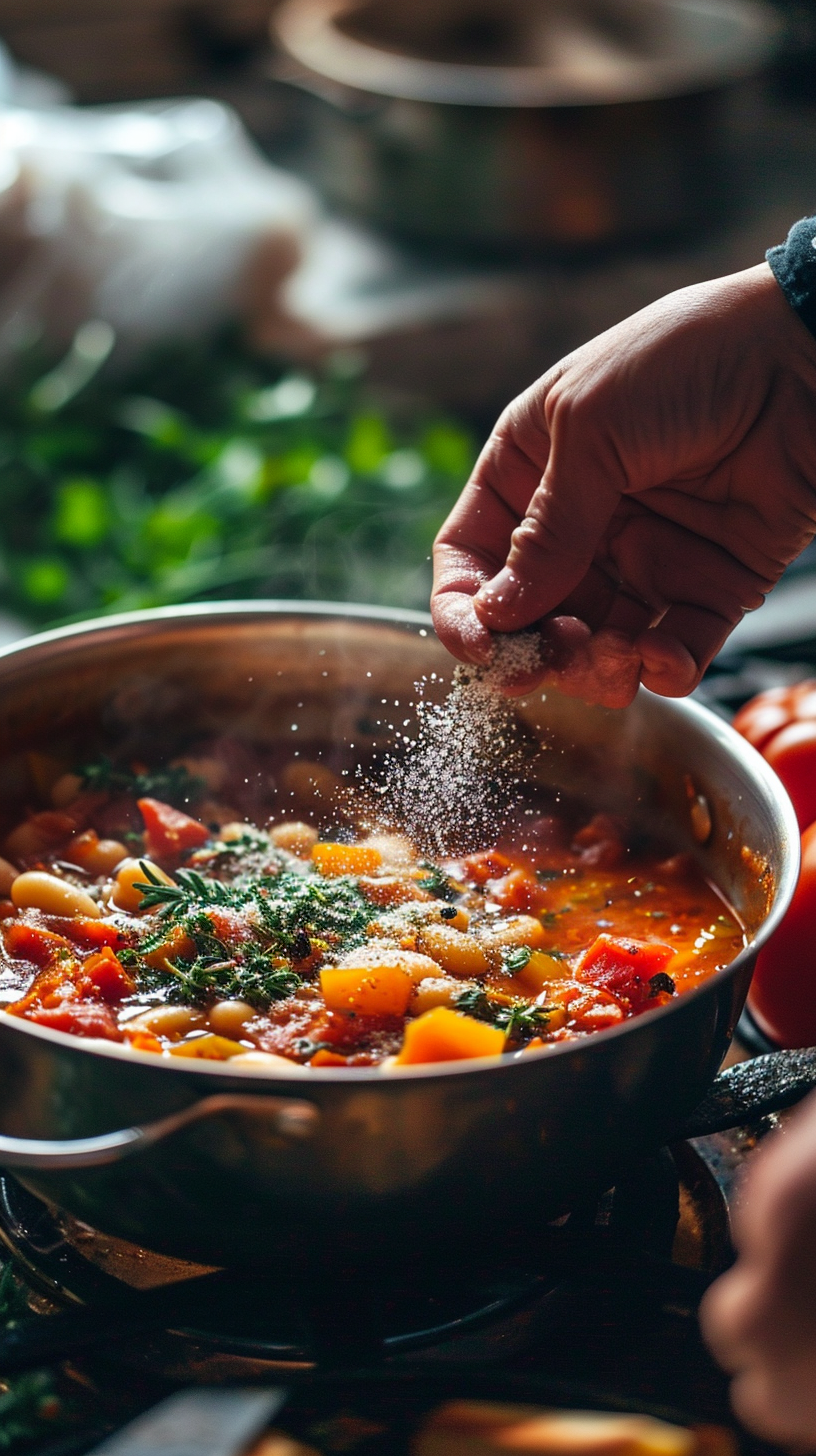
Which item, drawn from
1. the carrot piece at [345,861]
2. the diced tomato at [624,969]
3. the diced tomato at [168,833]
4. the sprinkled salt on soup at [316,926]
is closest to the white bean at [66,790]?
the sprinkled salt on soup at [316,926]

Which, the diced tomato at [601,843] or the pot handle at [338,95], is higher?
the pot handle at [338,95]

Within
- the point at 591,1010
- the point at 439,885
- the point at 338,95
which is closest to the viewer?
the point at 591,1010

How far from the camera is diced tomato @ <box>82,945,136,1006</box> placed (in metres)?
1.20

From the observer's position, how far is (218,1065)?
0.83 m

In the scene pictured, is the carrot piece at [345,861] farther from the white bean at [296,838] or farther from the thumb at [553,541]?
the thumb at [553,541]

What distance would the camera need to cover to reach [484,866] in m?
1.46

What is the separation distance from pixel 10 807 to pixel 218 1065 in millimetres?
824

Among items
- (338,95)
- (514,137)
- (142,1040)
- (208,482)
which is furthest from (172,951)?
(338,95)

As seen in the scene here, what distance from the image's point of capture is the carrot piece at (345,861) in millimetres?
1409

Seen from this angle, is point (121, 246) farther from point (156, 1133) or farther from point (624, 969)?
point (156, 1133)

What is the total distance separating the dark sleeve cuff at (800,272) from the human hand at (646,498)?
0.01 metres

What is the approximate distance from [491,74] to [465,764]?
2.07m

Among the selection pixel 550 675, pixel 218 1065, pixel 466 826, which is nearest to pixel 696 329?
pixel 550 675

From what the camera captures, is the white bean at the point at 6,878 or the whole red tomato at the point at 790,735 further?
the whole red tomato at the point at 790,735
